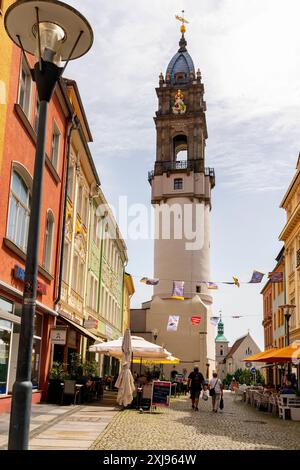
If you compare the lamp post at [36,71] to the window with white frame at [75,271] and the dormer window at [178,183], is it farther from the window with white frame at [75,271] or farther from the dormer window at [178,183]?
the dormer window at [178,183]

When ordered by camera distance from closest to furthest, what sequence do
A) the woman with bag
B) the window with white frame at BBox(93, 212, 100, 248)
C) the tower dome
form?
1. the woman with bag
2. the window with white frame at BBox(93, 212, 100, 248)
3. the tower dome

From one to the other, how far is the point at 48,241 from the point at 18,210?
4242 mm

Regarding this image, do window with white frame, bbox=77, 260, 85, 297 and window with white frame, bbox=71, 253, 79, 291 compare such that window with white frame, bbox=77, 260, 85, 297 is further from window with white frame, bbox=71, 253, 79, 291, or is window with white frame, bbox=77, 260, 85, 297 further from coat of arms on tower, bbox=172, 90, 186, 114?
coat of arms on tower, bbox=172, 90, 186, 114

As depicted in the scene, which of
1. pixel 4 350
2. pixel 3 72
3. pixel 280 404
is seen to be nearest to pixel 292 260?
pixel 280 404

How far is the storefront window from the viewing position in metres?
13.2

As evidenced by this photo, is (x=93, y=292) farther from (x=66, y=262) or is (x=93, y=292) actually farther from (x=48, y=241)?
(x=48, y=241)

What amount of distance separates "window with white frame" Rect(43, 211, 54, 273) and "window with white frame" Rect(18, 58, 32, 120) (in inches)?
163

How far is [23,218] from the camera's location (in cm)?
1504

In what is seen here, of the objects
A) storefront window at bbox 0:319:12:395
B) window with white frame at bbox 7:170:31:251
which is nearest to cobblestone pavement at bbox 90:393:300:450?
storefront window at bbox 0:319:12:395

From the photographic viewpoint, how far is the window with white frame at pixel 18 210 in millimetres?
13930

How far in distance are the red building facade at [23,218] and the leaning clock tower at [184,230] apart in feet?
112

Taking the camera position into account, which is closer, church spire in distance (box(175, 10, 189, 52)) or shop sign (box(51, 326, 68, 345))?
shop sign (box(51, 326, 68, 345))

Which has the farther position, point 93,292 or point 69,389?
point 93,292

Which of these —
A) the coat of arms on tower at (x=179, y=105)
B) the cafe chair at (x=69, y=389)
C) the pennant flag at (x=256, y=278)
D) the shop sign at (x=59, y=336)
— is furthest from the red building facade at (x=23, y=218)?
the coat of arms on tower at (x=179, y=105)
